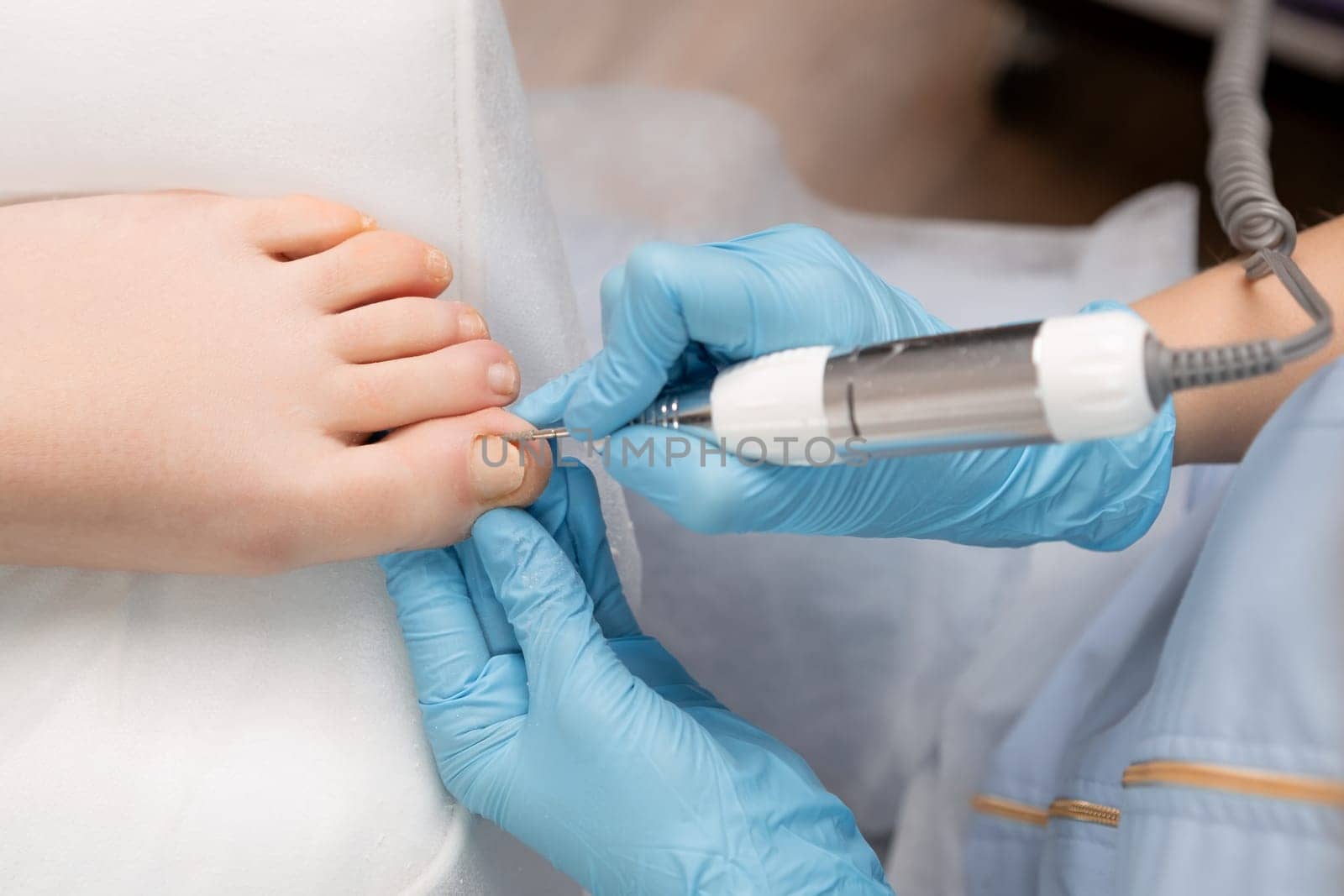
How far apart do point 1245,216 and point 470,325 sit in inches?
25.1

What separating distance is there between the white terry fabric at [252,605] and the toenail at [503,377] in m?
0.06

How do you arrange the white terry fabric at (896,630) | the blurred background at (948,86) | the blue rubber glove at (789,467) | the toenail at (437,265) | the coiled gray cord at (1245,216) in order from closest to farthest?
the coiled gray cord at (1245,216) → the blue rubber glove at (789,467) → the toenail at (437,265) → the white terry fabric at (896,630) → the blurred background at (948,86)

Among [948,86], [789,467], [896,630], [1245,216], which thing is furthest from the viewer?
[948,86]

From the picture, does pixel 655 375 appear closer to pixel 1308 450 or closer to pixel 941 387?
pixel 941 387

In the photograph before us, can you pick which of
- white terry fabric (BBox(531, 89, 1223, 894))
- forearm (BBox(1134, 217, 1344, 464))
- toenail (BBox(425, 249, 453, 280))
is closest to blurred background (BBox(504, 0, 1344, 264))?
white terry fabric (BBox(531, 89, 1223, 894))

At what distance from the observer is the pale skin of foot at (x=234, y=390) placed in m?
0.65

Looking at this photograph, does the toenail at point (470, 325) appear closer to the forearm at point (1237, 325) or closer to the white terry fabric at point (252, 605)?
the white terry fabric at point (252, 605)

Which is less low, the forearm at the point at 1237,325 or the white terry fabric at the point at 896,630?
the forearm at the point at 1237,325

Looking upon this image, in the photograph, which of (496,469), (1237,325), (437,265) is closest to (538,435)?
(496,469)

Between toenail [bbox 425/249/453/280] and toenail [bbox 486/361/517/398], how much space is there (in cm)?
8

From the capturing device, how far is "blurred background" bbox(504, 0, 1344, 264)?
63.7 inches

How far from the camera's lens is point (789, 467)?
0.62 m

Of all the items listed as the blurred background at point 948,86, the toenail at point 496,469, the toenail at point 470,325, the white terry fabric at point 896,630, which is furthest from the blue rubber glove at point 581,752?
the blurred background at point 948,86

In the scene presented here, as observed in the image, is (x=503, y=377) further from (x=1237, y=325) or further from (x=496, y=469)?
(x=1237, y=325)
